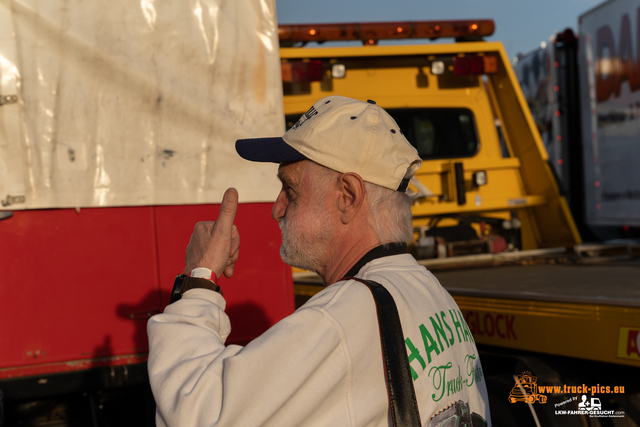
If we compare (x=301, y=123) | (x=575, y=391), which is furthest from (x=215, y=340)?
(x=575, y=391)

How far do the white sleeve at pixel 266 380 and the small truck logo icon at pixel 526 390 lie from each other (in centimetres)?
177

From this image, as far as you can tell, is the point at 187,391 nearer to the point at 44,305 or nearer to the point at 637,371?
the point at 44,305

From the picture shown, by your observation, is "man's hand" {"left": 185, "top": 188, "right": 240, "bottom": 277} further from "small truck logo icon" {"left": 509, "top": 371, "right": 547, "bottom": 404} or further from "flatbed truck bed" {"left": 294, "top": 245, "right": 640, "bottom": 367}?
"small truck logo icon" {"left": 509, "top": 371, "right": 547, "bottom": 404}

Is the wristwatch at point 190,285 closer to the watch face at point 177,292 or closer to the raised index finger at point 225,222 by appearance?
the watch face at point 177,292

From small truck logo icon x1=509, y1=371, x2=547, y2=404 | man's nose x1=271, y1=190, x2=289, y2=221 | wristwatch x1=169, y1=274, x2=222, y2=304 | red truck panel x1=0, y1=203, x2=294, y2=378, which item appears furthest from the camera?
small truck logo icon x1=509, y1=371, x2=547, y2=404

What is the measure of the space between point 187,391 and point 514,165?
16.0ft

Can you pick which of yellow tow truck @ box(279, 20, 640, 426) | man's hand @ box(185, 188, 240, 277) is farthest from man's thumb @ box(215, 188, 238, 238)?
yellow tow truck @ box(279, 20, 640, 426)

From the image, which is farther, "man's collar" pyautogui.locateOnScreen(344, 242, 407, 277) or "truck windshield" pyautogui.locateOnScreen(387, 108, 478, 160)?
"truck windshield" pyautogui.locateOnScreen(387, 108, 478, 160)

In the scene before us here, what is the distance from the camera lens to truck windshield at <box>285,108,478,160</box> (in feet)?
18.1

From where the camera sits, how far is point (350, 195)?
156 centimetres

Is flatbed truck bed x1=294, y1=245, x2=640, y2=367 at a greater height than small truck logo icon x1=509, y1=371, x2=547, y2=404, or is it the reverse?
flatbed truck bed x1=294, y1=245, x2=640, y2=367

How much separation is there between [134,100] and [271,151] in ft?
4.53

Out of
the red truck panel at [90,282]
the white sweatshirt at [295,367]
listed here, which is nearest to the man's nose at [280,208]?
the white sweatshirt at [295,367]

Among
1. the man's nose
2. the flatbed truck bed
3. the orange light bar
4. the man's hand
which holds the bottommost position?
the flatbed truck bed
